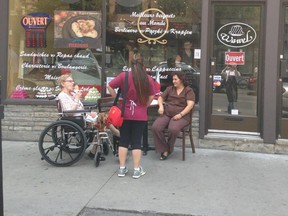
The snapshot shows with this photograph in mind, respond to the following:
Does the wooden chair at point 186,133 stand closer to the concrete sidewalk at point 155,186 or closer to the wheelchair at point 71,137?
the concrete sidewalk at point 155,186

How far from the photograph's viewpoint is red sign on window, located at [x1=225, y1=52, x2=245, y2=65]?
743 cm

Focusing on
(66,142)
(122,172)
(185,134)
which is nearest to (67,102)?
(66,142)

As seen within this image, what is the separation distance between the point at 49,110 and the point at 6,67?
107 cm

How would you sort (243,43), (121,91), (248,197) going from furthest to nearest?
(243,43)
(121,91)
(248,197)

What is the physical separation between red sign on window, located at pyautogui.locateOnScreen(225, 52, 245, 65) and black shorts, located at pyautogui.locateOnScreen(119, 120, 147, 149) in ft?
7.76

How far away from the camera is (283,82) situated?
7.22 m

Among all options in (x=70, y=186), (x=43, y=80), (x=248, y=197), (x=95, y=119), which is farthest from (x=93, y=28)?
(x=248, y=197)

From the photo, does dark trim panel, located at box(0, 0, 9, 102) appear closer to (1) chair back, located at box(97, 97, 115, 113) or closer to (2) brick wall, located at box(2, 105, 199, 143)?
(2) brick wall, located at box(2, 105, 199, 143)

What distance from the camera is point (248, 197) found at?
5.18 m

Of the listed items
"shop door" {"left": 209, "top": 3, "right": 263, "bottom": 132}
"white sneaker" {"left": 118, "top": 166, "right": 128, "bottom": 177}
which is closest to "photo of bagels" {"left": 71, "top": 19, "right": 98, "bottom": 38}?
"shop door" {"left": 209, "top": 3, "right": 263, "bottom": 132}

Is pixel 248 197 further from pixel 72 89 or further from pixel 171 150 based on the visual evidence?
pixel 72 89

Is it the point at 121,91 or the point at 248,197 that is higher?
the point at 121,91

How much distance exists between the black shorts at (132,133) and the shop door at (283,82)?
2659mm

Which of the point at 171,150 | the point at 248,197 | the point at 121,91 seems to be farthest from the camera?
the point at 171,150
